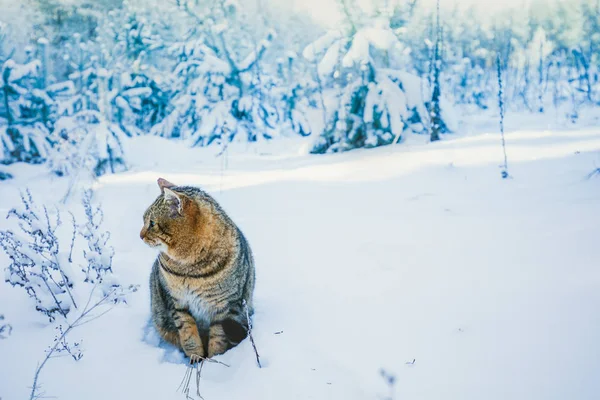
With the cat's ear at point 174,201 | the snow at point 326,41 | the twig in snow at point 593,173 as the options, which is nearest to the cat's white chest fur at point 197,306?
the cat's ear at point 174,201

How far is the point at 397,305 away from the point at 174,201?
1353 mm

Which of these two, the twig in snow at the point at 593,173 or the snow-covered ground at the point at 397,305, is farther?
the twig in snow at the point at 593,173

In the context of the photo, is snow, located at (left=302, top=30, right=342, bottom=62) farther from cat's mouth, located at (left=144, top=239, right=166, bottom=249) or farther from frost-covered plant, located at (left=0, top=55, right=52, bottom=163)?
frost-covered plant, located at (left=0, top=55, right=52, bottom=163)

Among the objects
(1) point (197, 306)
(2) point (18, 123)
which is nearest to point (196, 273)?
(1) point (197, 306)

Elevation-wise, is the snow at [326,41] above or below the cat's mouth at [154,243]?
above

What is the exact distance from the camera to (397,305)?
7.33 feet

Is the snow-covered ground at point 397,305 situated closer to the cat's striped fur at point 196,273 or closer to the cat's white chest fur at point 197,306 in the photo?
the cat's striped fur at point 196,273

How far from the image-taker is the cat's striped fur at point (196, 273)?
2.02 meters

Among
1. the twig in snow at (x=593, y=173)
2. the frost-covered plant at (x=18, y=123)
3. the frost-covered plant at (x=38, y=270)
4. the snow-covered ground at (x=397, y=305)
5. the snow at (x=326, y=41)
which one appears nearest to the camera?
the snow-covered ground at (x=397, y=305)

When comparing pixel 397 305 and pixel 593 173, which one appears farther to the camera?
pixel 593 173

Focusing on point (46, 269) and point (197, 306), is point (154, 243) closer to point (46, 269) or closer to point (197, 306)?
point (197, 306)

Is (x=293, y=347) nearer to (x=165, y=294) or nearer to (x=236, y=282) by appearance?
(x=236, y=282)

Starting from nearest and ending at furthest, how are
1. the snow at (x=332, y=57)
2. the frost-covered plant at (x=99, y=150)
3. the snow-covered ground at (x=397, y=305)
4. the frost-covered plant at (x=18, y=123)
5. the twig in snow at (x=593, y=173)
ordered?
1. the snow-covered ground at (x=397, y=305)
2. the twig in snow at (x=593, y=173)
3. the snow at (x=332, y=57)
4. the frost-covered plant at (x=99, y=150)
5. the frost-covered plant at (x=18, y=123)

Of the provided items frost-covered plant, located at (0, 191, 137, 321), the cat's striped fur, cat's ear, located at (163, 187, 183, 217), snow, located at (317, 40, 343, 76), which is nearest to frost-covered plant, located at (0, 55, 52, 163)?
snow, located at (317, 40, 343, 76)
